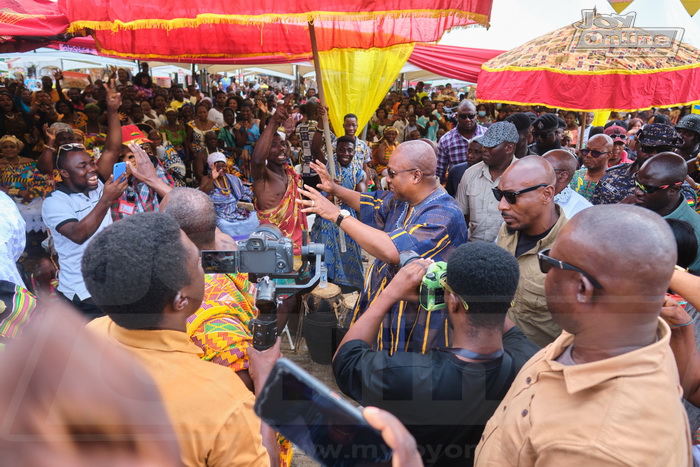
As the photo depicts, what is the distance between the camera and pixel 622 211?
1.11m

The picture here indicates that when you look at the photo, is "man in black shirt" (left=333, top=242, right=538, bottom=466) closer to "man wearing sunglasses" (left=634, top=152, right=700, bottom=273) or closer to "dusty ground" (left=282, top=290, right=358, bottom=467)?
"man wearing sunglasses" (left=634, top=152, right=700, bottom=273)

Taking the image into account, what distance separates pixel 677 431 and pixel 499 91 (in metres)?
3.94

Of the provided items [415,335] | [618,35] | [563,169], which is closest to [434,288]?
[415,335]

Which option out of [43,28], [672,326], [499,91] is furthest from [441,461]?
[43,28]

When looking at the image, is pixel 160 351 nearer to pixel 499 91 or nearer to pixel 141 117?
pixel 499 91

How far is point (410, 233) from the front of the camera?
7.80 ft

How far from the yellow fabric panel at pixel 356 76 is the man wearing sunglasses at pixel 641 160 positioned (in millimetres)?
2347

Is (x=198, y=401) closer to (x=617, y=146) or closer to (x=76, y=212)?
(x=76, y=212)

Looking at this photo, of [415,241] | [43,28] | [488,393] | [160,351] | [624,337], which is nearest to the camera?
[624,337]

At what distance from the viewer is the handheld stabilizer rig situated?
150cm

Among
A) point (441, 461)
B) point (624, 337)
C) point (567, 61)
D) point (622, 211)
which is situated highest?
point (567, 61)

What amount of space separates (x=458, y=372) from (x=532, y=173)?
1338 millimetres

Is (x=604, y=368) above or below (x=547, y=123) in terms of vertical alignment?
below

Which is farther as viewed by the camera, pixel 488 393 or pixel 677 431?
pixel 488 393
